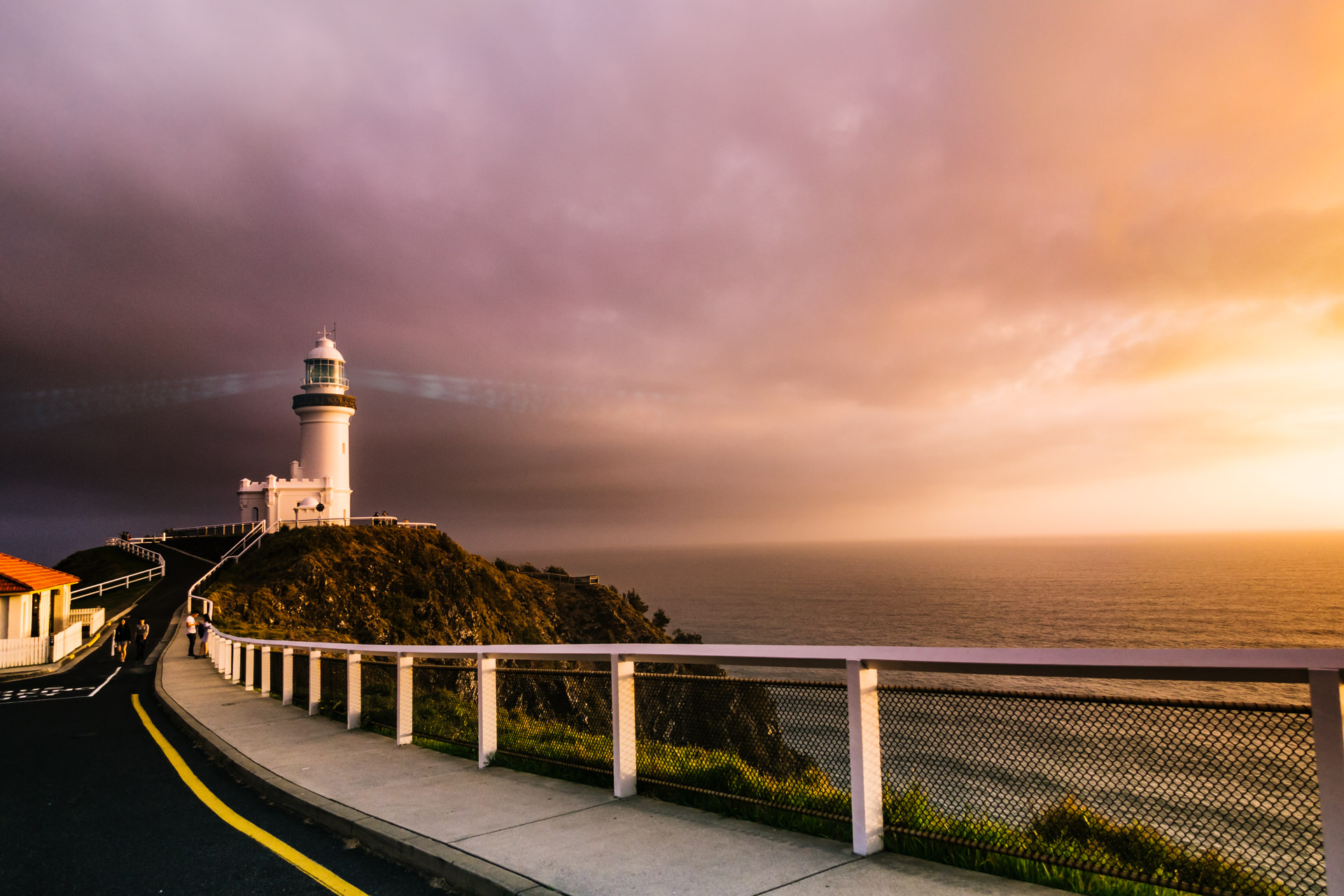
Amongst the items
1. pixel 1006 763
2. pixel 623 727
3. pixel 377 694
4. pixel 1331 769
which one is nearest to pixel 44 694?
pixel 377 694

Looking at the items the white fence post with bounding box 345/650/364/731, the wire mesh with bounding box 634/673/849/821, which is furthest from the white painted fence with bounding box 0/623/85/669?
the wire mesh with bounding box 634/673/849/821

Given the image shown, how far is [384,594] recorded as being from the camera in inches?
1823

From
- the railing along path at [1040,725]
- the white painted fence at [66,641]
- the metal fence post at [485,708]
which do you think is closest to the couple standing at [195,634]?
the white painted fence at [66,641]

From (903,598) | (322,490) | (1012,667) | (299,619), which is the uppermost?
(322,490)

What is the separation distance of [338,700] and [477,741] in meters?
5.05

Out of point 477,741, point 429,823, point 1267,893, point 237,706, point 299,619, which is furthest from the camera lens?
point 299,619

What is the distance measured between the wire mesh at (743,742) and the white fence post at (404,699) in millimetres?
3269

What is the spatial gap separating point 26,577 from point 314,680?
2019cm

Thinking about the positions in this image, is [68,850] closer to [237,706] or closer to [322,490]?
[237,706]

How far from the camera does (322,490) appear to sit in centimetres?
6391

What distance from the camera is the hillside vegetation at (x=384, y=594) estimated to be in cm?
3781

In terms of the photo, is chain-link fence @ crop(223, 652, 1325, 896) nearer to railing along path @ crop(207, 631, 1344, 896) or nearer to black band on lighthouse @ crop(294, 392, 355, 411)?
railing along path @ crop(207, 631, 1344, 896)

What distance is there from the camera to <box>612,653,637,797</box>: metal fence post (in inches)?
253

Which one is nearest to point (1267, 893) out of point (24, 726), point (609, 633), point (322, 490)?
point (24, 726)
